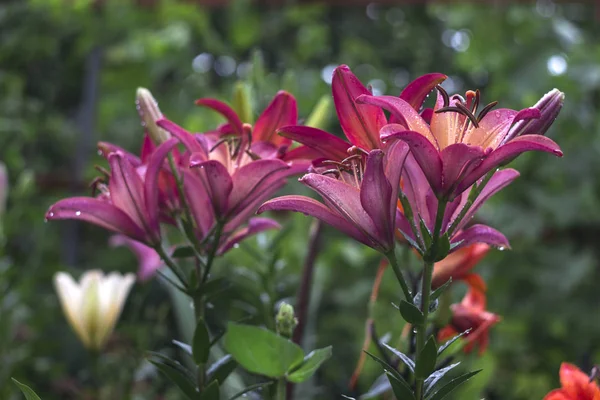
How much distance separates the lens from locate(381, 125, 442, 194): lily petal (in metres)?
0.23

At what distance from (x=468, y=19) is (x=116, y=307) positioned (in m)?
0.90

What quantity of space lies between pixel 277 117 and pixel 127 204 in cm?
8

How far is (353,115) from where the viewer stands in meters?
0.27

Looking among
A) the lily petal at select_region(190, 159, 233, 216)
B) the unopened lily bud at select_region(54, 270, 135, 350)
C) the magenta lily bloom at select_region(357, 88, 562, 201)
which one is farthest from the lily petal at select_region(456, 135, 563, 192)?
the unopened lily bud at select_region(54, 270, 135, 350)

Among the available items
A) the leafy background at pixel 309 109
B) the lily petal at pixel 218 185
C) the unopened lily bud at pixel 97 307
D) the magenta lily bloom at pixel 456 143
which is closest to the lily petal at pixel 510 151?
the magenta lily bloom at pixel 456 143

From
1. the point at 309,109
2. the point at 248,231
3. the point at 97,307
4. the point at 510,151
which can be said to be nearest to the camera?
the point at 510,151

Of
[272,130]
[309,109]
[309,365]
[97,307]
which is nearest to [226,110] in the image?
[272,130]

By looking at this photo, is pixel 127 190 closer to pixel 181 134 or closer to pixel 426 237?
pixel 181 134

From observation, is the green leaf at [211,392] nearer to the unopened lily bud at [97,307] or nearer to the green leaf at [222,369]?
the green leaf at [222,369]

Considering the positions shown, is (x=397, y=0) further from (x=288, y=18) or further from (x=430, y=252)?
(x=430, y=252)

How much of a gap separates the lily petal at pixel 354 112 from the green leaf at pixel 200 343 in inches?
3.9

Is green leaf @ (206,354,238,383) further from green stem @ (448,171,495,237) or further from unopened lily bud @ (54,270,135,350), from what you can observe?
unopened lily bud @ (54,270,135,350)

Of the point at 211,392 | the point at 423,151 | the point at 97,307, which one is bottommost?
the point at 97,307

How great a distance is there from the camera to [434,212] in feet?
0.91
